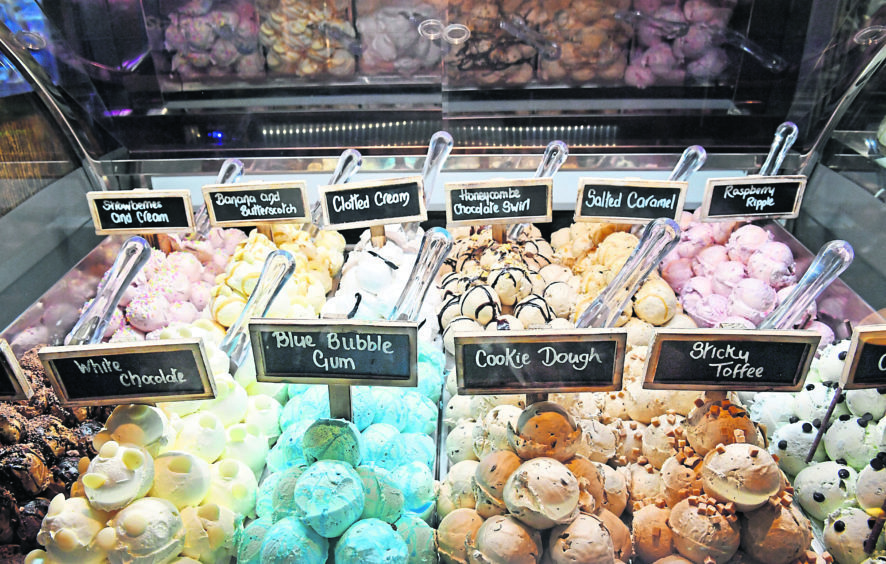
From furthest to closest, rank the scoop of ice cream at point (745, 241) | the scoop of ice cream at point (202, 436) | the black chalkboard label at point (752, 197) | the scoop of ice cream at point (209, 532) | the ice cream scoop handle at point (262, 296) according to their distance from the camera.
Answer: the scoop of ice cream at point (745, 241), the black chalkboard label at point (752, 197), the ice cream scoop handle at point (262, 296), the scoop of ice cream at point (202, 436), the scoop of ice cream at point (209, 532)

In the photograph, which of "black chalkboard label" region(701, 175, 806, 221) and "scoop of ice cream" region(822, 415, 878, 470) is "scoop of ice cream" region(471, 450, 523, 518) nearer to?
"scoop of ice cream" region(822, 415, 878, 470)

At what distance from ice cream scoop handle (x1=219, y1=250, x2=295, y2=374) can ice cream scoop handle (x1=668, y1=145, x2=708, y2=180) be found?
1172 millimetres

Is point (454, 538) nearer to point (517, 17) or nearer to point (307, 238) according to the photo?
point (307, 238)

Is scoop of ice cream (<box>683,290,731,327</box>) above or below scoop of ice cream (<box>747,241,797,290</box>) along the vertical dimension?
below

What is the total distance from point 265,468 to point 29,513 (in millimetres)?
430

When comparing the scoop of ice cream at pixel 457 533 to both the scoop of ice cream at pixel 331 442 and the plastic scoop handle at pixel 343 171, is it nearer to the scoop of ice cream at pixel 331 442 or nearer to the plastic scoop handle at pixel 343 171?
the scoop of ice cream at pixel 331 442

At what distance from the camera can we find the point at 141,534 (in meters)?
1.01

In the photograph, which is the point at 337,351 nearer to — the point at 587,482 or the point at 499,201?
the point at 587,482

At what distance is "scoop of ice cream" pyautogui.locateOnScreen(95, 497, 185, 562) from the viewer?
3.30 feet

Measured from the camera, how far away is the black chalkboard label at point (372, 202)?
1.79 metres

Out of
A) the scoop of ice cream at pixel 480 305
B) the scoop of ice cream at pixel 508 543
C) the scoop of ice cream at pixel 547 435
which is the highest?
the scoop of ice cream at pixel 547 435

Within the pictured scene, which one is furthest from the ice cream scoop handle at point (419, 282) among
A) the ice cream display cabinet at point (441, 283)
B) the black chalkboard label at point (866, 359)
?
the black chalkboard label at point (866, 359)

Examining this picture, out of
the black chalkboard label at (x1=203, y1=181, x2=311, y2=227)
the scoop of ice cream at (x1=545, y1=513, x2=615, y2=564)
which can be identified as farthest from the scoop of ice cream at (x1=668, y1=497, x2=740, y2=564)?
A: the black chalkboard label at (x1=203, y1=181, x2=311, y2=227)

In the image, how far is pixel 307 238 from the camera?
6.61 feet
